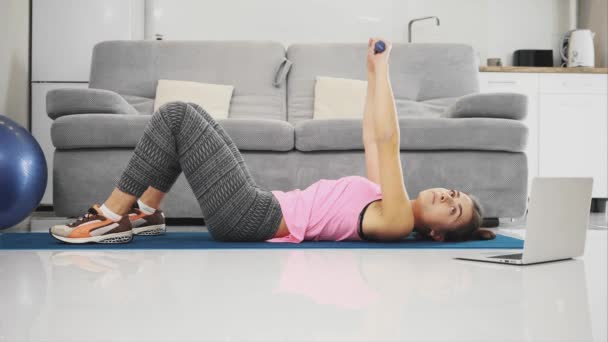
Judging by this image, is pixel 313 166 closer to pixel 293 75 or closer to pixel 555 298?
pixel 293 75

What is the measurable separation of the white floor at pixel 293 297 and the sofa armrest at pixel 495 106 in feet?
4.63

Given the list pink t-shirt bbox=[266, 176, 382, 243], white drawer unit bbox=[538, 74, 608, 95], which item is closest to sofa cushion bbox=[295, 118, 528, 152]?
pink t-shirt bbox=[266, 176, 382, 243]

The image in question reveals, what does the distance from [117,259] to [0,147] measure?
1131mm

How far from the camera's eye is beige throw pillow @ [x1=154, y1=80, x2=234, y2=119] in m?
3.99

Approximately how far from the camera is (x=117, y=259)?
196 centimetres

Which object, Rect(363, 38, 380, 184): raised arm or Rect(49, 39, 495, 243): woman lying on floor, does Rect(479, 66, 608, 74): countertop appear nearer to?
Rect(363, 38, 380, 184): raised arm

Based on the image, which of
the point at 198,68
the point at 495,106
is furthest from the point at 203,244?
the point at 198,68

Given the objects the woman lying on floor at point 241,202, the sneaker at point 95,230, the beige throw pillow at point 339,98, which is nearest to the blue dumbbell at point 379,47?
the woman lying on floor at point 241,202

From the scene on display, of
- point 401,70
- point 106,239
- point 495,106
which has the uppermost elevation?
point 401,70

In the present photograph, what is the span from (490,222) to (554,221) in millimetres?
1712

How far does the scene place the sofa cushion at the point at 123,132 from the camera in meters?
3.28

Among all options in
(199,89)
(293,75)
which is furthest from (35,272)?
(293,75)

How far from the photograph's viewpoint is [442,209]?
224cm

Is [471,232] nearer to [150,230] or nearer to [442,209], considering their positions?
[442,209]
